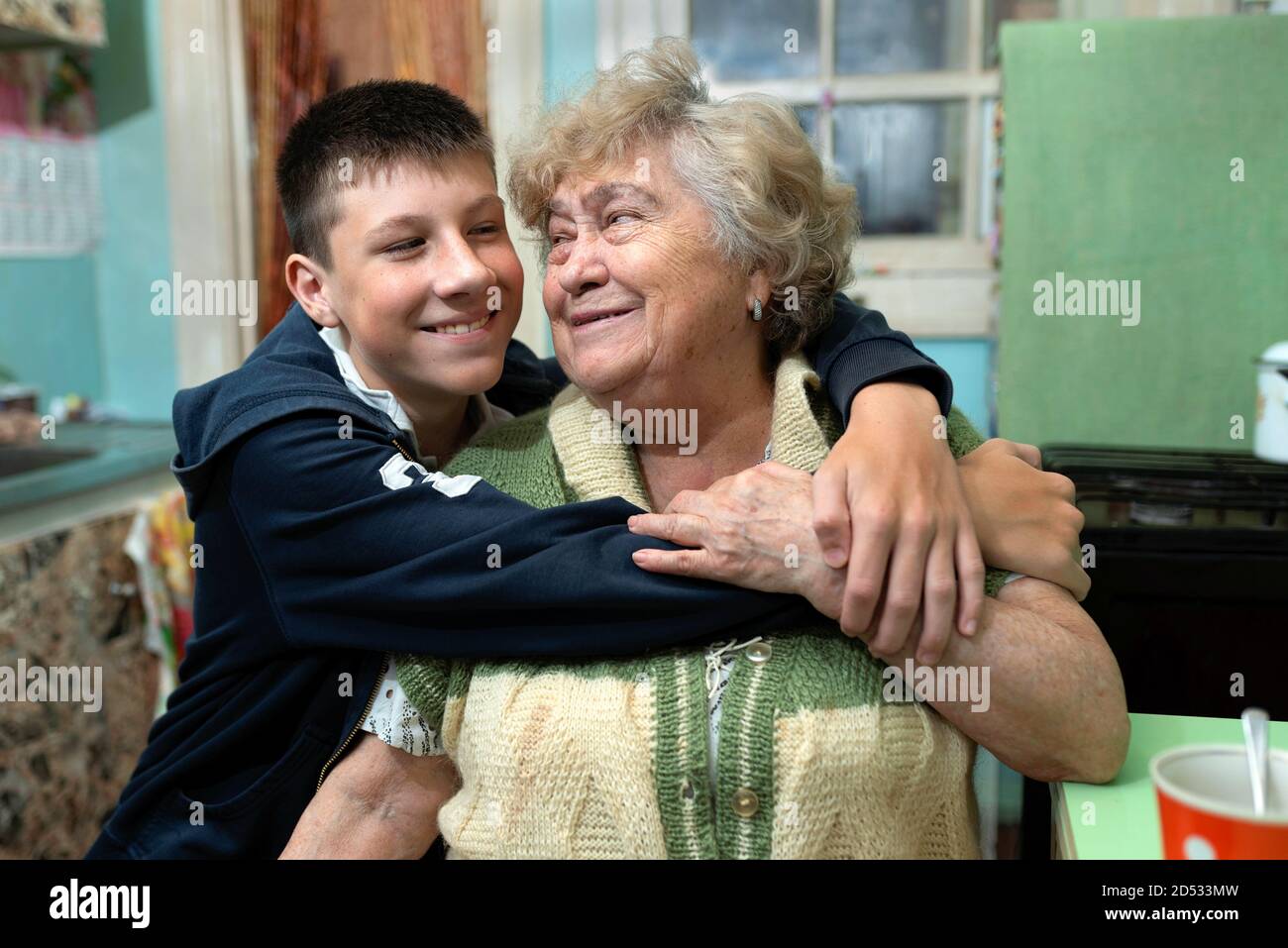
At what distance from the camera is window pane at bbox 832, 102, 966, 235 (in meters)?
3.01

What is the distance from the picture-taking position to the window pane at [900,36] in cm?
295

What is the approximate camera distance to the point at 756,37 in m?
3.05

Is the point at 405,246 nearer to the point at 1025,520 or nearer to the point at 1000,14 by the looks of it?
the point at 1025,520

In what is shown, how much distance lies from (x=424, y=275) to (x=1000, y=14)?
2.14 metres

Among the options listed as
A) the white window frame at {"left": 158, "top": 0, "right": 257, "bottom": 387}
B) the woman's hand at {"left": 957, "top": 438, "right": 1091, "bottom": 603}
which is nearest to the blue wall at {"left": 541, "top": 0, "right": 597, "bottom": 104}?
the white window frame at {"left": 158, "top": 0, "right": 257, "bottom": 387}

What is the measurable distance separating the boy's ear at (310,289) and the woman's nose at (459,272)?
21cm

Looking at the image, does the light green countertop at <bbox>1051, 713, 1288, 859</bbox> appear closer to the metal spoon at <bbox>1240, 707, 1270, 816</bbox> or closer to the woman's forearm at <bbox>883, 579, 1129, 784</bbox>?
the woman's forearm at <bbox>883, 579, 1129, 784</bbox>

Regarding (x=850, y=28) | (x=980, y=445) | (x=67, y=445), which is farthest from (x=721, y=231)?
(x=67, y=445)

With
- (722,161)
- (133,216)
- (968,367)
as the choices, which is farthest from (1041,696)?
(133,216)

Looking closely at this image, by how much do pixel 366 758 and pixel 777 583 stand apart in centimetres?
54

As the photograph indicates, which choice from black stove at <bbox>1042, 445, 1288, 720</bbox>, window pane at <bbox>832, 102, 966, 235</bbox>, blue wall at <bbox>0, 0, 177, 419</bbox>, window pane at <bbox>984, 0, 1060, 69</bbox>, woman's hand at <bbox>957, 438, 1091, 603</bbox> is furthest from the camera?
blue wall at <bbox>0, 0, 177, 419</bbox>

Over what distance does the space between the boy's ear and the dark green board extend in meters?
1.52

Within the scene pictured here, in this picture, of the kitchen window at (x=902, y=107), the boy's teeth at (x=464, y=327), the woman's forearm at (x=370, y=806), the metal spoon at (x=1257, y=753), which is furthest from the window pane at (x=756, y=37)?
the metal spoon at (x=1257, y=753)
